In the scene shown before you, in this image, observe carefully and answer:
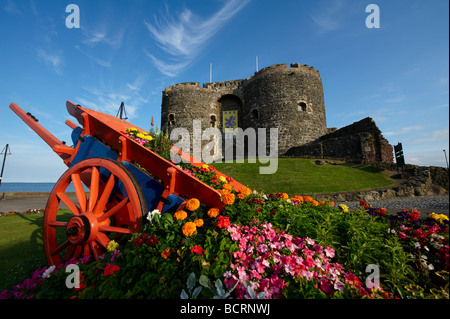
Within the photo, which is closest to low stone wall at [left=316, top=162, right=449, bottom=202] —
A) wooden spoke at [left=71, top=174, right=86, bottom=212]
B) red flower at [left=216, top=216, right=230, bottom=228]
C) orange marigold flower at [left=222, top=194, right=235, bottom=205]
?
orange marigold flower at [left=222, top=194, right=235, bottom=205]

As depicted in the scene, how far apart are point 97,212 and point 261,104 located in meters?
19.6

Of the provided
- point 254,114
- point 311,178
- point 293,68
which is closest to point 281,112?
point 254,114

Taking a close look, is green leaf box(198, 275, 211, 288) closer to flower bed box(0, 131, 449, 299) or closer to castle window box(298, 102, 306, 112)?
flower bed box(0, 131, 449, 299)

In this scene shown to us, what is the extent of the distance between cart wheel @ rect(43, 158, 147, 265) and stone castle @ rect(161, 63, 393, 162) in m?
16.2

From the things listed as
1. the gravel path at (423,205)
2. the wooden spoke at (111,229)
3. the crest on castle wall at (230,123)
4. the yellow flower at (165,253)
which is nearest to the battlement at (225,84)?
the crest on castle wall at (230,123)

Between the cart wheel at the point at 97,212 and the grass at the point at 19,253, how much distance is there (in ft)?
1.54

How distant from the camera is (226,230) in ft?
5.93

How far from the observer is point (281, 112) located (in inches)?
749

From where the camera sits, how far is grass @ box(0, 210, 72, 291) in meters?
2.35

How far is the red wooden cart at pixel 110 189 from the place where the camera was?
2043 mm

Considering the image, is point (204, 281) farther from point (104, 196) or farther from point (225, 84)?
point (225, 84)

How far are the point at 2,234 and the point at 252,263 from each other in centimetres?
545
